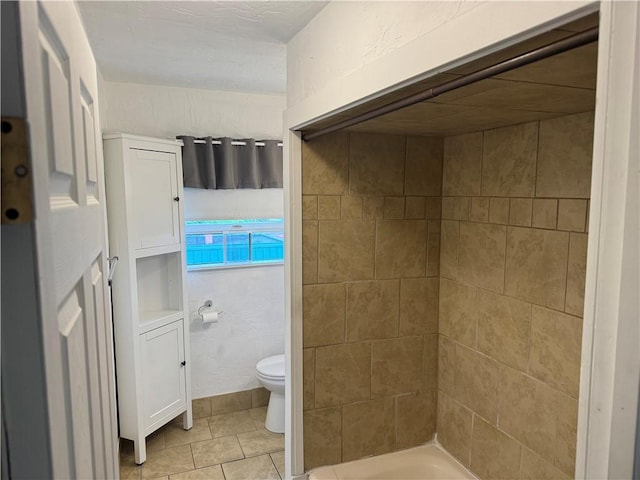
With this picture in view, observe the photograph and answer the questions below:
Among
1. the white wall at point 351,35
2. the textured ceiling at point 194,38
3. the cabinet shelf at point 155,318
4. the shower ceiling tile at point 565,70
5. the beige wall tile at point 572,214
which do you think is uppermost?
the textured ceiling at point 194,38

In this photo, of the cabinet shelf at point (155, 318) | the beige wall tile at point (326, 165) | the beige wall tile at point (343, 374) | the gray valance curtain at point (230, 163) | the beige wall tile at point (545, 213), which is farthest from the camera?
the gray valance curtain at point (230, 163)

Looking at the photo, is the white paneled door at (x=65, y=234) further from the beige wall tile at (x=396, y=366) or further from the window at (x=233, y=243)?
Result: the window at (x=233, y=243)

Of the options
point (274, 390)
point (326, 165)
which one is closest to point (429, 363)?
point (326, 165)

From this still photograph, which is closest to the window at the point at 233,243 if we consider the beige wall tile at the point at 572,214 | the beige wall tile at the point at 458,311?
the beige wall tile at the point at 458,311

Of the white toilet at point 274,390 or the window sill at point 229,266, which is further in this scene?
the window sill at point 229,266

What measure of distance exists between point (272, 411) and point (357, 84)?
243 centimetres

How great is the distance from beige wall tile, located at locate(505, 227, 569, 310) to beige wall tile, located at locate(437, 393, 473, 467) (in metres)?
0.65

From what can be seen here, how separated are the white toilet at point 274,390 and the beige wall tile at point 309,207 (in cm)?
146

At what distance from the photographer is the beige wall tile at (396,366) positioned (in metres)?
2.03

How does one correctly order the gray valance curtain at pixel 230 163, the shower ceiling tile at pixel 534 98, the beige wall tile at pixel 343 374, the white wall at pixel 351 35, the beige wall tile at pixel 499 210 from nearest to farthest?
the white wall at pixel 351 35 → the shower ceiling tile at pixel 534 98 → the beige wall tile at pixel 499 210 → the beige wall tile at pixel 343 374 → the gray valance curtain at pixel 230 163

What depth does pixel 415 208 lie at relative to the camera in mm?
2023

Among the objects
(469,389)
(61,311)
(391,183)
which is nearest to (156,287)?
(391,183)

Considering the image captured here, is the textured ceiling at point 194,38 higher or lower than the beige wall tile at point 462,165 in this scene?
higher

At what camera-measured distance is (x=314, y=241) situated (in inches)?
73.7
